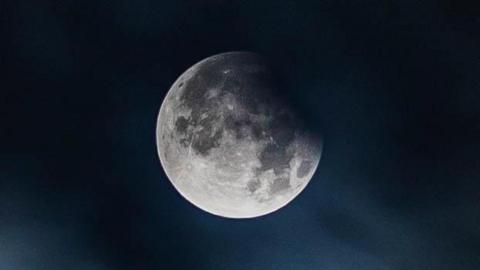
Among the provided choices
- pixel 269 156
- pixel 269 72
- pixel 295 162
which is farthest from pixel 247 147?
pixel 269 72

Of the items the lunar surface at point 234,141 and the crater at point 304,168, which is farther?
the crater at point 304,168

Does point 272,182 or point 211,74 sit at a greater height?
point 211,74

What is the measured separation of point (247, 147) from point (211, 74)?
7.31 feet

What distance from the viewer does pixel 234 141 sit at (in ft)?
38.5

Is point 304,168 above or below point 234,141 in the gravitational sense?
above

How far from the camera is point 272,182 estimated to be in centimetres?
1243

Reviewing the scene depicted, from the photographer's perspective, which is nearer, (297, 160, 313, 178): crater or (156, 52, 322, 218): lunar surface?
(156, 52, 322, 218): lunar surface

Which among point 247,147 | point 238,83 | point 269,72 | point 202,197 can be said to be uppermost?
point 269,72

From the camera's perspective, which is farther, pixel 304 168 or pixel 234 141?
pixel 304 168

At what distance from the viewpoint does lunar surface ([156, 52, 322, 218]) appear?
465 inches

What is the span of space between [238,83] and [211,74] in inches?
32.5

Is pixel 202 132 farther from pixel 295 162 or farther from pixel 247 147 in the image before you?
pixel 295 162

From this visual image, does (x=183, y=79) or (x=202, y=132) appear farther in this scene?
(x=183, y=79)

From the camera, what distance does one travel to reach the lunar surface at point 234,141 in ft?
38.8
